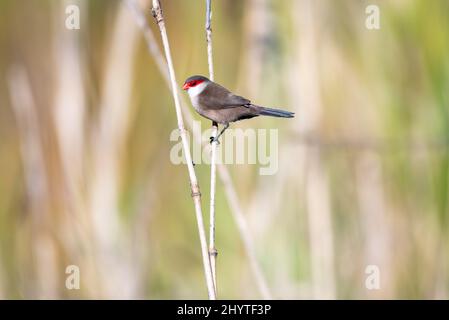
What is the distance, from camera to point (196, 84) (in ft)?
9.34

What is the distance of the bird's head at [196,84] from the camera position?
280cm

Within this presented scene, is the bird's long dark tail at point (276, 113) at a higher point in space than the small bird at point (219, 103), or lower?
lower

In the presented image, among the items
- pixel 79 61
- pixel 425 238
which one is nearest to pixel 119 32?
pixel 79 61

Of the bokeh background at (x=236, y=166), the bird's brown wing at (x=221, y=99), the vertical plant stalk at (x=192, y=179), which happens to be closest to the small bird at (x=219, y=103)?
the bird's brown wing at (x=221, y=99)

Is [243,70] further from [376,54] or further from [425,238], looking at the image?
[425,238]

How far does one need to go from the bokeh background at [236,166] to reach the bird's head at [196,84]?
0.53 m

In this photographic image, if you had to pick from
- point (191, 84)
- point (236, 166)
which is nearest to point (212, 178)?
point (191, 84)

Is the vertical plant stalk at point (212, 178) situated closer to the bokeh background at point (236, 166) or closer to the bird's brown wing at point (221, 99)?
the bird's brown wing at point (221, 99)

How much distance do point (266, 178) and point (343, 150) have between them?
43cm

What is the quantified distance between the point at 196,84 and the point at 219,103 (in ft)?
0.44

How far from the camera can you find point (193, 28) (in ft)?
11.3

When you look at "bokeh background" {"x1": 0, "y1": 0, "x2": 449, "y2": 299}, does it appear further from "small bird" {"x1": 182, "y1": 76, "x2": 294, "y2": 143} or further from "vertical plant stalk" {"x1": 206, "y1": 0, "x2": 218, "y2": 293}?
"vertical plant stalk" {"x1": 206, "y1": 0, "x2": 218, "y2": 293}

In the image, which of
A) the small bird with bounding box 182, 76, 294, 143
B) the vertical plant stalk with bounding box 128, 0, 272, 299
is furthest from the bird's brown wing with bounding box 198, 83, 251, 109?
the vertical plant stalk with bounding box 128, 0, 272, 299
